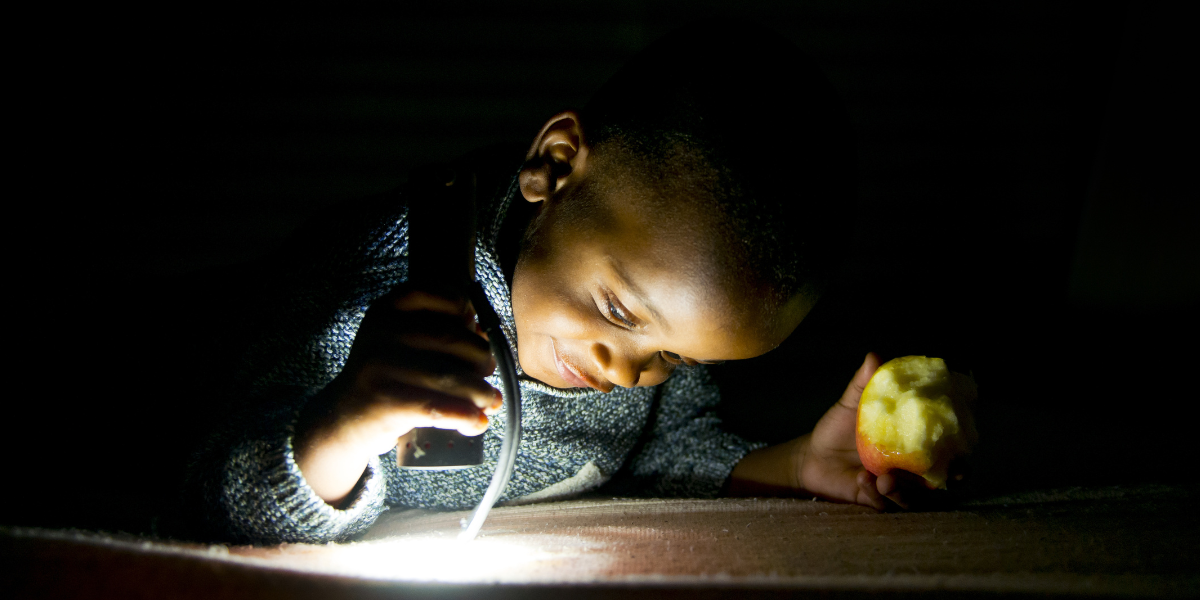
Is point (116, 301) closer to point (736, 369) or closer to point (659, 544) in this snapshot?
point (659, 544)

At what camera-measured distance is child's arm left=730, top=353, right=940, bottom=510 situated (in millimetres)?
944

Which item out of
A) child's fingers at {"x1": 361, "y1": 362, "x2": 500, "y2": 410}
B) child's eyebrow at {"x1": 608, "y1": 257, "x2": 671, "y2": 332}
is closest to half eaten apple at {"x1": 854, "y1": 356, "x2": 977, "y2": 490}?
child's eyebrow at {"x1": 608, "y1": 257, "x2": 671, "y2": 332}

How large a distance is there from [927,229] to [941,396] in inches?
37.7

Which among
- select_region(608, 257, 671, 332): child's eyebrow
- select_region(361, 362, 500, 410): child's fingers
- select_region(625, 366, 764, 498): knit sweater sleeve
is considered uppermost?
select_region(608, 257, 671, 332): child's eyebrow

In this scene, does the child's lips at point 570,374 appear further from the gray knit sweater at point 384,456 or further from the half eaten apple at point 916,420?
the half eaten apple at point 916,420

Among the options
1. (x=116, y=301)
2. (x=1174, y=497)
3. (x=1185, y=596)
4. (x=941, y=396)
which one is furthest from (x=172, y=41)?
(x=1174, y=497)

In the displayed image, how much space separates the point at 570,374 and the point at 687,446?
566mm

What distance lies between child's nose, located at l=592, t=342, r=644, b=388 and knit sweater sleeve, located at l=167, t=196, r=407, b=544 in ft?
1.08

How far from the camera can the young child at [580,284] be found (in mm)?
765

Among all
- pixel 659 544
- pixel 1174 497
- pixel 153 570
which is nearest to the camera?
pixel 153 570

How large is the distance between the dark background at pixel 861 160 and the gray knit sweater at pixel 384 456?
29 cm

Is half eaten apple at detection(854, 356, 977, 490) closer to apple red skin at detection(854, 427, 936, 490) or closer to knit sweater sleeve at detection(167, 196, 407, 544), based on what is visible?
apple red skin at detection(854, 427, 936, 490)

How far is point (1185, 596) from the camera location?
1.31 feet

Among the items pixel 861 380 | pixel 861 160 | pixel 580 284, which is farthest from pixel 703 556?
pixel 861 160
